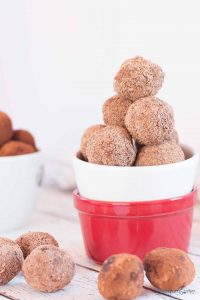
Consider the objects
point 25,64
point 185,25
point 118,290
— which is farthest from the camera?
point 25,64

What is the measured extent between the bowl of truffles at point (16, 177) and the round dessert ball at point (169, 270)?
0.42 metres

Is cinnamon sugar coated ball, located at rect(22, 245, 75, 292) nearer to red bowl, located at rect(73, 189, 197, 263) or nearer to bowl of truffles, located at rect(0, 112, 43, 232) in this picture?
red bowl, located at rect(73, 189, 197, 263)

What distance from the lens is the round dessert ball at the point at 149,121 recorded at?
0.85 meters

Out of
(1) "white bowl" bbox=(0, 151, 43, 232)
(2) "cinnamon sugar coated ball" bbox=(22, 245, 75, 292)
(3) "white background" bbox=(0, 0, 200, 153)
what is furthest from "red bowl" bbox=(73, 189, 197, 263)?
(3) "white background" bbox=(0, 0, 200, 153)

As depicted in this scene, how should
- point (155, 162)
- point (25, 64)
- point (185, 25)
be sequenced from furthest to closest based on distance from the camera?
point (25, 64) < point (185, 25) < point (155, 162)

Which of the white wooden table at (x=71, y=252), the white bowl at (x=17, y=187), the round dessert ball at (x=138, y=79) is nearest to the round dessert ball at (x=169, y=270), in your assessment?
the white wooden table at (x=71, y=252)

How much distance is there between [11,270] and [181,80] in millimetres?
602

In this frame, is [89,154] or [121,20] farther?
[121,20]

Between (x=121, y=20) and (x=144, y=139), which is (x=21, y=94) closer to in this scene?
(x=121, y=20)

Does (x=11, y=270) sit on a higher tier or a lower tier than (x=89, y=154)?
lower

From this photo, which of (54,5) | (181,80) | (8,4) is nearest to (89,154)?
(181,80)

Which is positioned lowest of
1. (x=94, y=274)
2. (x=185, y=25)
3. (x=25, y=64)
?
(x=94, y=274)

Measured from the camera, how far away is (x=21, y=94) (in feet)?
5.09

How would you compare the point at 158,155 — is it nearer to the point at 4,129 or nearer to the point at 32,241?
the point at 32,241
